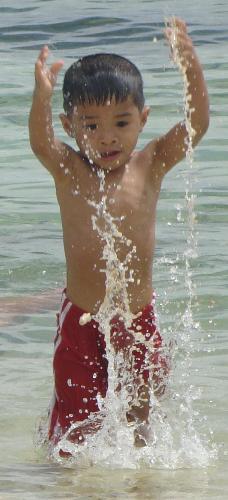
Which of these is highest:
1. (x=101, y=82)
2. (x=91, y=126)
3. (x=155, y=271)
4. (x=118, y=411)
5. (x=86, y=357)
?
(x=101, y=82)

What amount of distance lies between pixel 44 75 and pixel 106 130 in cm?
28

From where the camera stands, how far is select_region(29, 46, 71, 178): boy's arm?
4582 millimetres

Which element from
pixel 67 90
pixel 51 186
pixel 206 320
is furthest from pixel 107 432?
pixel 51 186

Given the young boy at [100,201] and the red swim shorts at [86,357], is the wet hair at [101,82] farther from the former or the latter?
the red swim shorts at [86,357]

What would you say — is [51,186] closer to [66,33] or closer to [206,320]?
[206,320]

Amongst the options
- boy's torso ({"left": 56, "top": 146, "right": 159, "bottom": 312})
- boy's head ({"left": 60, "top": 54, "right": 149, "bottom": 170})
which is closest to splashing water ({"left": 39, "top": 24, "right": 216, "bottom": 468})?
boy's torso ({"left": 56, "top": 146, "right": 159, "bottom": 312})

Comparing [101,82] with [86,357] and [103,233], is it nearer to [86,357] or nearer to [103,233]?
[103,233]

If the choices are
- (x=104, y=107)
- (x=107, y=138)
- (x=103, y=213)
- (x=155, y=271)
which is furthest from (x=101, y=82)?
(x=155, y=271)

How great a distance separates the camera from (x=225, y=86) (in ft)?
36.8

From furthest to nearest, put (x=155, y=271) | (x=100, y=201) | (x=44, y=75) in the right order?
Result: 1. (x=155, y=271)
2. (x=100, y=201)
3. (x=44, y=75)

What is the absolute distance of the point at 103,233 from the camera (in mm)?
4668

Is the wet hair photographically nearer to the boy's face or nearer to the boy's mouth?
the boy's face

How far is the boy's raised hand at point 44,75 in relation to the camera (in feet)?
15.0

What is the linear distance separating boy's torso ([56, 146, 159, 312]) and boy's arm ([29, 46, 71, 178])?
0.06 meters
